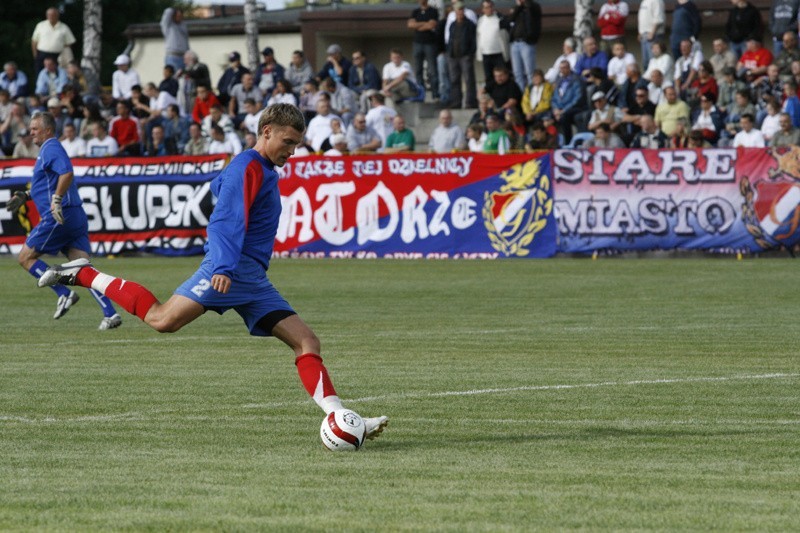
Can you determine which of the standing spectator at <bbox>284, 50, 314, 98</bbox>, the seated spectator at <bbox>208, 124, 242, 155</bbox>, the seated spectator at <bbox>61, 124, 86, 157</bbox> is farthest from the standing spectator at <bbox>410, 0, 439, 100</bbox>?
the seated spectator at <bbox>61, 124, 86, 157</bbox>

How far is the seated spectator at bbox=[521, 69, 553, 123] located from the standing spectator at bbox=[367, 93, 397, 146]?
105 inches

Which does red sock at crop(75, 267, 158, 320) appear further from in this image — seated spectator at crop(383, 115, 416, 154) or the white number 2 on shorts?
seated spectator at crop(383, 115, 416, 154)

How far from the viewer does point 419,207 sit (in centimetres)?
2703

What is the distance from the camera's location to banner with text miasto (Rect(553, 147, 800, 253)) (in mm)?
24859

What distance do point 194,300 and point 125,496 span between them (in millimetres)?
1979

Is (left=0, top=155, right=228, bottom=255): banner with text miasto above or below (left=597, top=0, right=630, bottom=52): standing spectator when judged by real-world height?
below

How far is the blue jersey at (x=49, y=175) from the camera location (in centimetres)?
1641

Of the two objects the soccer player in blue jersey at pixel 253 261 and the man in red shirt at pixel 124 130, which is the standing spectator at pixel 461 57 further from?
the soccer player in blue jersey at pixel 253 261

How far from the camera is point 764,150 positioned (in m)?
24.8

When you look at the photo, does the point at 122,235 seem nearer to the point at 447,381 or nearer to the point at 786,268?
the point at 786,268

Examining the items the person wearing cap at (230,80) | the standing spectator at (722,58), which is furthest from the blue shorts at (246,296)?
the person wearing cap at (230,80)

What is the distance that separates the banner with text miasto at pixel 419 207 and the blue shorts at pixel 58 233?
11059 millimetres

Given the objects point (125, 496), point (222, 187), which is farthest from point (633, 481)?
point (222, 187)

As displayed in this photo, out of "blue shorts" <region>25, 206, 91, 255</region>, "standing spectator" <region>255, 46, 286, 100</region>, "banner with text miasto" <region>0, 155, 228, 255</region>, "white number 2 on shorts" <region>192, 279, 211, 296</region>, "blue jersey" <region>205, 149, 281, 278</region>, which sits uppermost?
"blue jersey" <region>205, 149, 281, 278</region>
